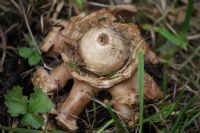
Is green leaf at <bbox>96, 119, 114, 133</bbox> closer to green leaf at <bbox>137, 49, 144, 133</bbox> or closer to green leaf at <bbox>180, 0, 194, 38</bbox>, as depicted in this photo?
green leaf at <bbox>137, 49, 144, 133</bbox>

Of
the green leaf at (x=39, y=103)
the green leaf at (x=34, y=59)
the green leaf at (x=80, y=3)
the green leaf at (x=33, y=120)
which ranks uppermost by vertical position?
the green leaf at (x=80, y=3)

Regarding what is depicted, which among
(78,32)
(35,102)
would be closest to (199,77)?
(78,32)

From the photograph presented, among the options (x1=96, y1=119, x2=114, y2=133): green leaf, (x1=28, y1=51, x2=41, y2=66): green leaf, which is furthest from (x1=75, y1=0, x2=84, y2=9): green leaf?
(x1=96, y1=119, x2=114, y2=133): green leaf

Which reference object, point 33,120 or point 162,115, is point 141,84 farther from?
point 33,120

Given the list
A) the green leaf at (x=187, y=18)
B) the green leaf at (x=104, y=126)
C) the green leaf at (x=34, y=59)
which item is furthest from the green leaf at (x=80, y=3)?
the green leaf at (x=104, y=126)

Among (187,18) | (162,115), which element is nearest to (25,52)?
(162,115)

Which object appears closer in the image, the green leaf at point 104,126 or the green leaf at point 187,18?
the green leaf at point 104,126

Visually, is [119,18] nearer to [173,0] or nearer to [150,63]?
[150,63]

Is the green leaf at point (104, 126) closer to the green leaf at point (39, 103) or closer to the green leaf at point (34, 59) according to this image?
the green leaf at point (39, 103)
